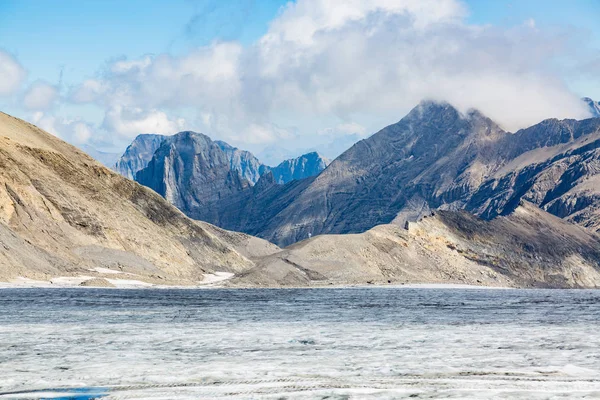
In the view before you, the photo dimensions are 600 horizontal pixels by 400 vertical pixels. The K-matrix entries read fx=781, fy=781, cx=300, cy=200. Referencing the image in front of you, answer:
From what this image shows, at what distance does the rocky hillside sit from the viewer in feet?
424

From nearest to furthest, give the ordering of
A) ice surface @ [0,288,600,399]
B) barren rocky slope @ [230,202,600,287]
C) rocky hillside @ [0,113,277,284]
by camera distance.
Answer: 1. ice surface @ [0,288,600,399]
2. rocky hillside @ [0,113,277,284]
3. barren rocky slope @ [230,202,600,287]

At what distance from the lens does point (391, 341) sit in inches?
1539

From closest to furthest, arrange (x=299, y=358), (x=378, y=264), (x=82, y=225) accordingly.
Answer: (x=299, y=358), (x=82, y=225), (x=378, y=264)

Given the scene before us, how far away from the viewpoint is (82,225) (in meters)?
144

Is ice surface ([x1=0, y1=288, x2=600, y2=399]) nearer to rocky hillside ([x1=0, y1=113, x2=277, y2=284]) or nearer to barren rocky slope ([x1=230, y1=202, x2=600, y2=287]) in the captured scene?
rocky hillside ([x1=0, y1=113, x2=277, y2=284])

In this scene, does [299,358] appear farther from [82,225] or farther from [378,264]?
[378,264]

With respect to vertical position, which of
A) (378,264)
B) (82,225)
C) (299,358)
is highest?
(82,225)

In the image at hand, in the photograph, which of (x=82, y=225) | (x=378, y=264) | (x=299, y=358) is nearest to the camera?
(x=299, y=358)

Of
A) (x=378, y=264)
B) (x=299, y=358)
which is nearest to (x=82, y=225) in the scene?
(x=378, y=264)

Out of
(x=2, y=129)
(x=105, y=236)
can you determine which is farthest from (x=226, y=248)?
(x=2, y=129)

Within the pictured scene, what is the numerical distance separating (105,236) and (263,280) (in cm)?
3193

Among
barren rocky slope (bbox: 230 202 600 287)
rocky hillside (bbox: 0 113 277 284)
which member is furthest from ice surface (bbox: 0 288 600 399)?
barren rocky slope (bbox: 230 202 600 287)

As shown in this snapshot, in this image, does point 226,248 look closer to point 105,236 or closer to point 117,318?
point 105,236

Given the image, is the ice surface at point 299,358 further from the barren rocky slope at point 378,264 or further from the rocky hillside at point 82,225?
the barren rocky slope at point 378,264
